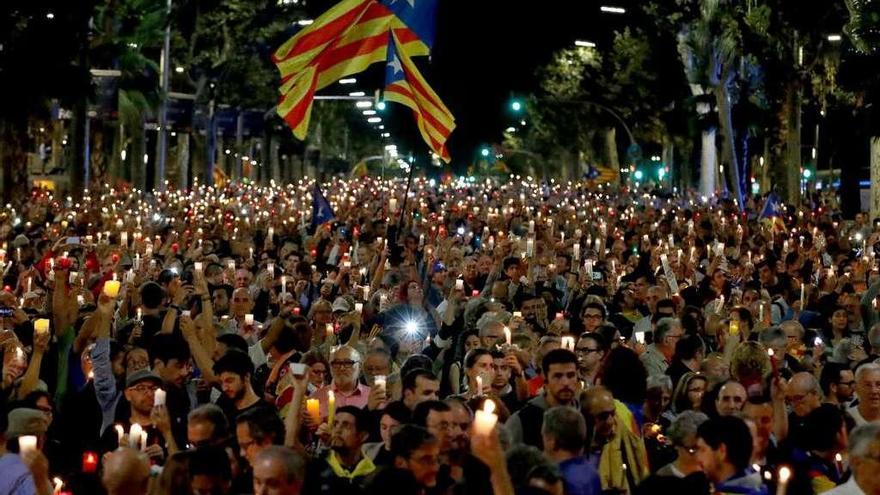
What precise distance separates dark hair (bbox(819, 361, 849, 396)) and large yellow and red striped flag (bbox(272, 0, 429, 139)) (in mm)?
7350

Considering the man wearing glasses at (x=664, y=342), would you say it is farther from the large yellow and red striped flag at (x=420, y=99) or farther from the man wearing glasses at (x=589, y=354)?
the large yellow and red striped flag at (x=420, y=99)

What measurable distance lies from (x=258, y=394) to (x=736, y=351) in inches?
107

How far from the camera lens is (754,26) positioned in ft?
127

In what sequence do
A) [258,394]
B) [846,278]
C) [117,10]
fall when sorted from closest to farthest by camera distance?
1. [258,394]
2. [846,278]
3. [117,10]

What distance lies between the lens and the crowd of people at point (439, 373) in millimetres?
7824

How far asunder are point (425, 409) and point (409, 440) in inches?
33.8

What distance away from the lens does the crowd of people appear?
782 cm

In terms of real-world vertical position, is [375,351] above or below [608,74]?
below

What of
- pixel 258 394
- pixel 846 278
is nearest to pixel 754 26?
pixel 846 278

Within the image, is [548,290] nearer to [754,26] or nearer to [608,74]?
[754,26]

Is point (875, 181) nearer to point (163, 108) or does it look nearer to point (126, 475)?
point (163, 108)

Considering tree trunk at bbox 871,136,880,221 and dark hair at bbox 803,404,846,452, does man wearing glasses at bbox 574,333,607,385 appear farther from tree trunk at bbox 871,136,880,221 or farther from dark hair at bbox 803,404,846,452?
tree trunk at bbox 871,136,880,221

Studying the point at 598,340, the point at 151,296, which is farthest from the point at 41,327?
the point at 598,340

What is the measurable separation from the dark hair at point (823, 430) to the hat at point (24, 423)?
11.4ft
